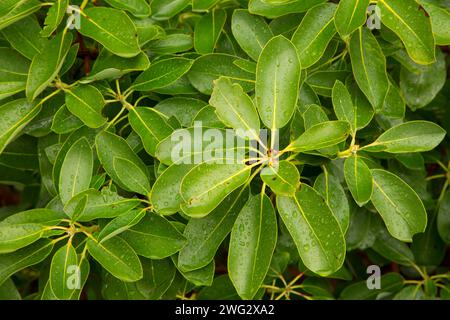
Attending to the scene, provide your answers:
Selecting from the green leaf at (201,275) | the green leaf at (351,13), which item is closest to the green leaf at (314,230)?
the green leaf at (201,275)

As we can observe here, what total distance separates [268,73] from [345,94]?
0.20 metres

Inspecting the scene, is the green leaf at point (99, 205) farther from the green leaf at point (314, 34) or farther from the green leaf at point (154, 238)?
the green leaf at point (314, 34)

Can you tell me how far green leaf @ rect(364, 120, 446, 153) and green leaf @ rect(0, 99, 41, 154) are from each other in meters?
0.70

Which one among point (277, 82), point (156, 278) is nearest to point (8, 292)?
point (156, 278)

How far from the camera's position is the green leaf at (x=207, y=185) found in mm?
1101

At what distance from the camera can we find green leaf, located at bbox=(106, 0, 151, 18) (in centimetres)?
134

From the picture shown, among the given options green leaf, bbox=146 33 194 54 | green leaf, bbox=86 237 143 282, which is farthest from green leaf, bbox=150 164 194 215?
green leaf, bbox=146 33 194 54

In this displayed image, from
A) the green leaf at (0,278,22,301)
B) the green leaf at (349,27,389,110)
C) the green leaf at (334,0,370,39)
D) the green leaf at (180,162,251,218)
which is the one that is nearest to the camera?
the green leaf at (180,162,251,218)

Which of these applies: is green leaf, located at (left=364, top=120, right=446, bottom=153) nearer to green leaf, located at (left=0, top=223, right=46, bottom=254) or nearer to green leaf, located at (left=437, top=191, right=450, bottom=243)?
green leaf, located at (left=437, top=191, right=450, bottom=243)

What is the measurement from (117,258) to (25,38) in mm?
523

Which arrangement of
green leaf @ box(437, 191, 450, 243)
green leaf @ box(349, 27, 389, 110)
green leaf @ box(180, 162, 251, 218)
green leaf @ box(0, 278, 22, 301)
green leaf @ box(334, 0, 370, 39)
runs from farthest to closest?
green leaf @ box(437, 191, 450, 243), green leaf @ box(0, 278, 22, 301), green leaf @ box(349, 27, 389, 110), green leaf @ box(334, 0, 370, 39), green leaf @ box(180, 162, 251, 218)

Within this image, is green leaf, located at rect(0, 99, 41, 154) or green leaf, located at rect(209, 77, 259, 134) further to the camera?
green leaf, located at rect(0, 99, 41, 154)

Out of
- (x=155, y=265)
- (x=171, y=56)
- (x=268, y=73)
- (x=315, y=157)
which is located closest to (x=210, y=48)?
(x=171, y=56)

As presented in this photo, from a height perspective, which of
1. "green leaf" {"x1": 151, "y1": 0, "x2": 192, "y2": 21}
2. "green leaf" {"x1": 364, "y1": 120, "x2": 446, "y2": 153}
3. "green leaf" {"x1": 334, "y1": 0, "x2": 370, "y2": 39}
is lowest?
"green leaf" {"x1": 364, "y1": 120, "x2": 446, "y2": 153}
